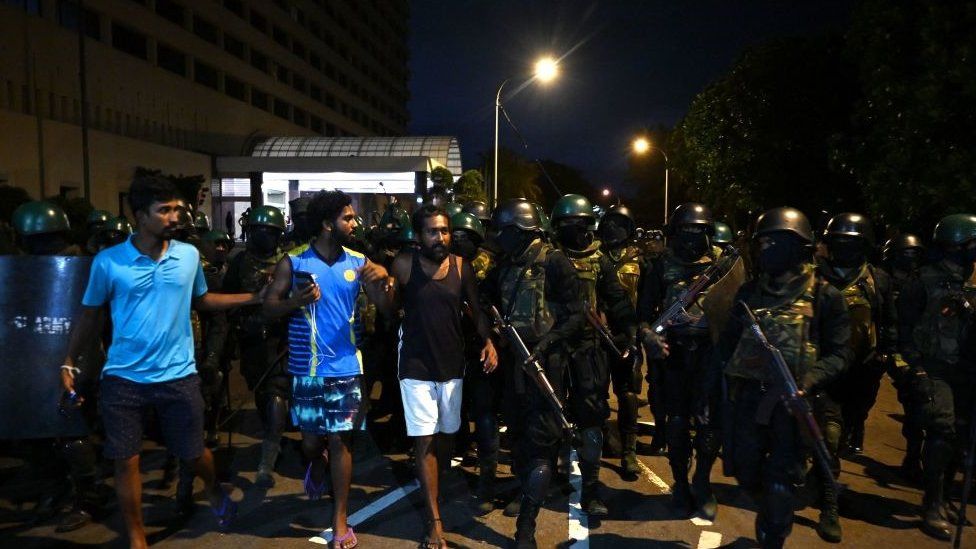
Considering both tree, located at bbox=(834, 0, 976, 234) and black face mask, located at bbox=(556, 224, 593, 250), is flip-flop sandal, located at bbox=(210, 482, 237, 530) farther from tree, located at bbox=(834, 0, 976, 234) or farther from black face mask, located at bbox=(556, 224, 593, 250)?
tree, located at bbox=(834, 0, 976, 234)

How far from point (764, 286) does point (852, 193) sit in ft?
57.1

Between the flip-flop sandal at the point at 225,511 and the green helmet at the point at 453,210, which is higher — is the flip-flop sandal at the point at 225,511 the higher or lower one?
the lower one

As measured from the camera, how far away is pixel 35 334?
4527 mm

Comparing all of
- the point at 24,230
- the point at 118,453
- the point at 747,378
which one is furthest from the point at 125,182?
the point at 747,378

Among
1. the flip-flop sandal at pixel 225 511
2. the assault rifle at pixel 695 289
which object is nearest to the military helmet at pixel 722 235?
the assault rifle at pixel 695 289

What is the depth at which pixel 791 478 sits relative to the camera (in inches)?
145

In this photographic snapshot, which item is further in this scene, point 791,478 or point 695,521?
point 695,521

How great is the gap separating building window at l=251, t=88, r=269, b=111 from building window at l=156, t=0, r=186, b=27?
356 inches

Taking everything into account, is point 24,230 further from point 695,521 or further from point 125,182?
point 125,182

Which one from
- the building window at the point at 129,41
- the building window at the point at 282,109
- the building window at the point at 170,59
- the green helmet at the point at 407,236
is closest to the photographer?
the green helmet at the point at 407,236

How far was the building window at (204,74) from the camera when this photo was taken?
38.1 m

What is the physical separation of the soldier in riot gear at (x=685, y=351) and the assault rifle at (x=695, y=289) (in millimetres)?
100

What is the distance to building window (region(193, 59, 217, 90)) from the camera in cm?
3806

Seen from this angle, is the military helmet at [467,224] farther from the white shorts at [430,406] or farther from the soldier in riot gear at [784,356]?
the soldier in riot gear at [784,356]
